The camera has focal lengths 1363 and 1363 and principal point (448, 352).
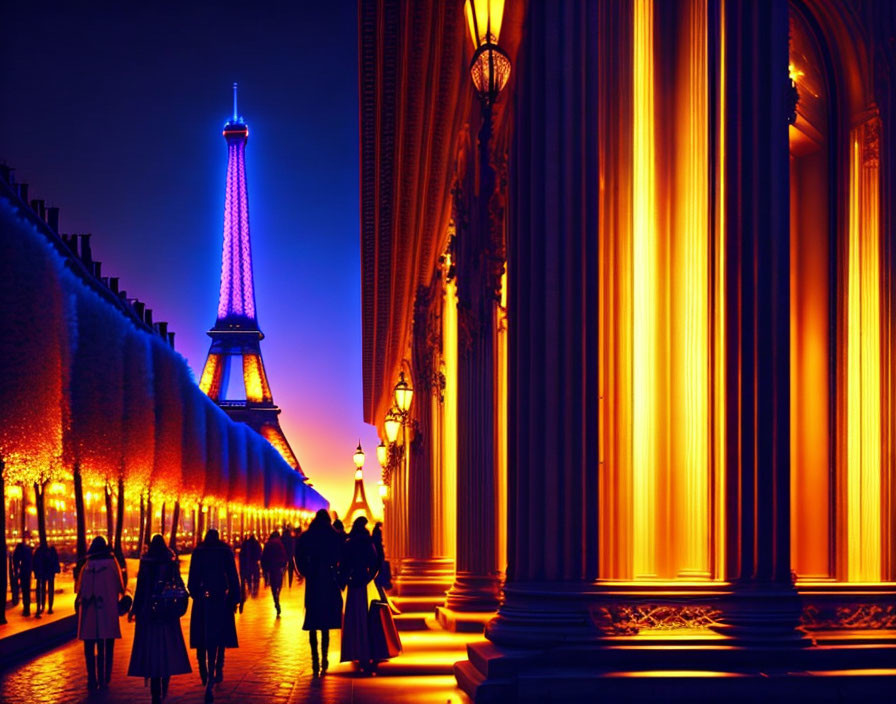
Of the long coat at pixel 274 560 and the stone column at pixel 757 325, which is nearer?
the stone column at pixel 757 325

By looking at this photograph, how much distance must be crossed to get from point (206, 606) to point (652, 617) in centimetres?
632

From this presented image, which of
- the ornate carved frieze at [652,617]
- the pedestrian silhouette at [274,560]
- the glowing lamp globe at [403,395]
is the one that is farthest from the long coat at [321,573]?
the pedestrian silhouette at [274,560]

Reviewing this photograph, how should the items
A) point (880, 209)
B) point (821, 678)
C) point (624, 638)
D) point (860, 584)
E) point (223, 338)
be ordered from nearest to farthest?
point (821, 678) → point (624, 638) → point (860, 584) → point (880, 209) → point (223, 338)

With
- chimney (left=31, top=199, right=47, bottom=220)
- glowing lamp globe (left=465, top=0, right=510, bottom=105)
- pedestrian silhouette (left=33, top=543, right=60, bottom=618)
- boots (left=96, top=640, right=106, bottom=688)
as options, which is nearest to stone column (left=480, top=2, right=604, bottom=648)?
glowing lamp globe (left=465, top=0, right=510, bottom=105)

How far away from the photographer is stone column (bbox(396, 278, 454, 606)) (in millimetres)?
26797

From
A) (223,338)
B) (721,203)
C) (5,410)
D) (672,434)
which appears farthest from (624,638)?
(223,338)

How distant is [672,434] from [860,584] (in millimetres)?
1994

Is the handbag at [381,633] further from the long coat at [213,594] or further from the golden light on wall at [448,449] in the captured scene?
the golden light on wall at [448,449]

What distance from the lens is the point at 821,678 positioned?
9.99 m

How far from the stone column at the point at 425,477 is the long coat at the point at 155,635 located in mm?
11666

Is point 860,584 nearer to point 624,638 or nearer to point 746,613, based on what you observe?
point 746,613

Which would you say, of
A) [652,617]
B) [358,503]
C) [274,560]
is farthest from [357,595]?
[358,503]

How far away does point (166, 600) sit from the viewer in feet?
47.6

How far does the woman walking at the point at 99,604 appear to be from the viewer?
16.3 metres
